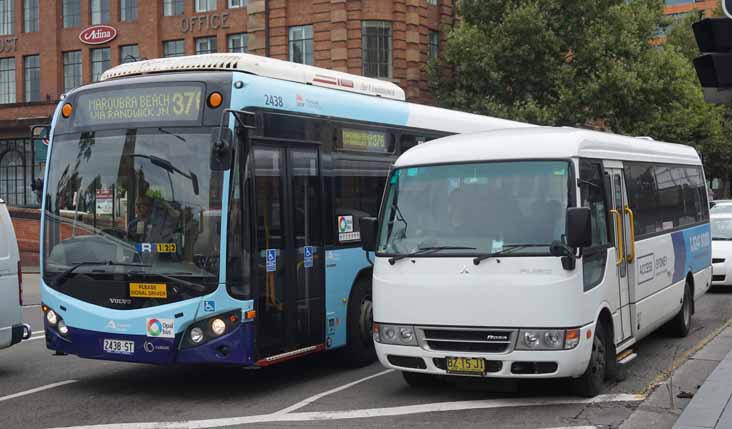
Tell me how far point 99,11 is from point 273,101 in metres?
33.7

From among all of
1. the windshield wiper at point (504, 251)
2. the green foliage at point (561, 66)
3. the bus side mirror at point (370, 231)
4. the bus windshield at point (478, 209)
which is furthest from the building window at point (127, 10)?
the windshield wiper at point (504, 251)

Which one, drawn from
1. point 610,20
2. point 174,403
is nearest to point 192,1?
point 610,20

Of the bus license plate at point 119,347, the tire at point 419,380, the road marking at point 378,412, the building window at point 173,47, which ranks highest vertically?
the building window at point 173,47

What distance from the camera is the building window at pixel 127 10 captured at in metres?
39.4

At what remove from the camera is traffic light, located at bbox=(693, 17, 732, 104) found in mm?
5953

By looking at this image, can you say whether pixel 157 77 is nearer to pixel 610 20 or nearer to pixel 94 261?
pixel 94 261

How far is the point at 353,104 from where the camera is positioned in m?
10.7

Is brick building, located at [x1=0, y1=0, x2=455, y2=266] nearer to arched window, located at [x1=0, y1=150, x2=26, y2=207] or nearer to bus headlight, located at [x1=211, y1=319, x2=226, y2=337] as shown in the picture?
arched window, located at [x1=0, y1=150, x2=26, y2=207]

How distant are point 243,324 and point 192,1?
31728 mm

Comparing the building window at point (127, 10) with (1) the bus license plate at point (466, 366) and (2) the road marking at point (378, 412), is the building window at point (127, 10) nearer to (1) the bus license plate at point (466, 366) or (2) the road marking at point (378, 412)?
(2) the road marking at point (378, 412)

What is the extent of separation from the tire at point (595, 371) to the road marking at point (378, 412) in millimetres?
84

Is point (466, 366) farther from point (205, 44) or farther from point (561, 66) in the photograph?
point (205, 44)

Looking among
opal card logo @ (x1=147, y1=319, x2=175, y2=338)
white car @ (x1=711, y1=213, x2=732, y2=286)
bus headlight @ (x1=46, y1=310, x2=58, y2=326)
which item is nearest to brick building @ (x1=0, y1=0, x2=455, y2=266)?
white car @ (x1=711, y1=213, x2=732, y2=286)

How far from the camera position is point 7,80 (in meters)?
42.1
